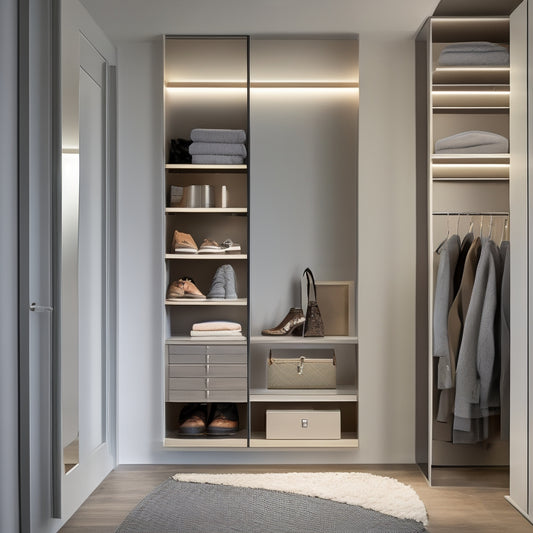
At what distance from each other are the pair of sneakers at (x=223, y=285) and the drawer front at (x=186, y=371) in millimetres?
438

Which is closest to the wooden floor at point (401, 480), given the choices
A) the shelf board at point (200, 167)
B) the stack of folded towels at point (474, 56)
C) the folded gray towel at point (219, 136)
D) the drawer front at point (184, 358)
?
the drawer front at point (184, 358)

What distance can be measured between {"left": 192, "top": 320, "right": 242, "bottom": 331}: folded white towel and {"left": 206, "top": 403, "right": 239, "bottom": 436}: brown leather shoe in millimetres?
481

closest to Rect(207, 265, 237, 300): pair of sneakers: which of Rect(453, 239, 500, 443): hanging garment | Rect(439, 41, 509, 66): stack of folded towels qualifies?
Rect(453, 239, 500, 443): hanging garment

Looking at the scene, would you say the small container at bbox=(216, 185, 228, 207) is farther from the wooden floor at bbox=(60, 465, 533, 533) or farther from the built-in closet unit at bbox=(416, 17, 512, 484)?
the wooden floor at bbox=(60, 465, 533, 533)

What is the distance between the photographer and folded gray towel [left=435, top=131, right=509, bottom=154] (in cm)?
402

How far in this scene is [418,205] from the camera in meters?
4.32

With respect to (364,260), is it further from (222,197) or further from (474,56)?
(474,56)

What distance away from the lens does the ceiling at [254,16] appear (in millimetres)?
3811

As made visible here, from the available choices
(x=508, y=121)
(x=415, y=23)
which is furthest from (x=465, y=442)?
(x=415, y=23)

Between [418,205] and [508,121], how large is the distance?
693 millimetres

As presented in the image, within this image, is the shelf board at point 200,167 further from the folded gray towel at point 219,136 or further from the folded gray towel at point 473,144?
the folded gray towel at point 473,144

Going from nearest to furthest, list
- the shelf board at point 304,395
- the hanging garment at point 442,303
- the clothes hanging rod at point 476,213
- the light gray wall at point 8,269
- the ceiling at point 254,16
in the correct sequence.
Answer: the light gray wall at point 8,269
the ceiling at point 254,16
the hanging garment at point 442,303
the clothes hanging rod at point 476,213
the shelf board at point 304,395

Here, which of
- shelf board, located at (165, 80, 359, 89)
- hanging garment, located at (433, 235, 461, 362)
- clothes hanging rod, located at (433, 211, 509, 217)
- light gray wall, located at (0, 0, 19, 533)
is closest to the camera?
light gray wall, located at (0, 0, 19, 533)

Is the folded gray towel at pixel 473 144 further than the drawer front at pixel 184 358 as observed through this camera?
No
